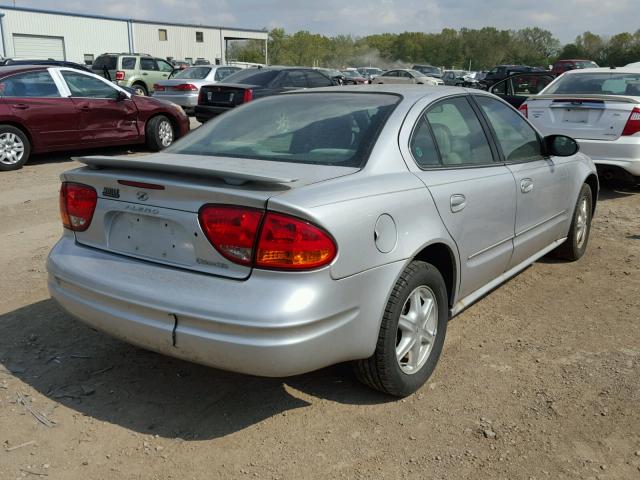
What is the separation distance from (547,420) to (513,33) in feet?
308

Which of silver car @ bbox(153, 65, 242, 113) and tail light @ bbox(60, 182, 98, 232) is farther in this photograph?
silver car @ bbox(153, 65, 242, 113)

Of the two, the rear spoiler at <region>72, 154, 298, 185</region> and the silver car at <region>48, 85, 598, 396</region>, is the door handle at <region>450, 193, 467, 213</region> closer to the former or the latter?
the silver car at <region>48, 85, 598, 396</region>

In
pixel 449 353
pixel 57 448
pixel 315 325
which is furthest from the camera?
pixel 449 353

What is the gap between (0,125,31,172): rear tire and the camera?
945cm

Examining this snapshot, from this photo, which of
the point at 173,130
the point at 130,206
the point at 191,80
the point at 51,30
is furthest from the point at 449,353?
the point at 51,30

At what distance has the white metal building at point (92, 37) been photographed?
4141 centimetres

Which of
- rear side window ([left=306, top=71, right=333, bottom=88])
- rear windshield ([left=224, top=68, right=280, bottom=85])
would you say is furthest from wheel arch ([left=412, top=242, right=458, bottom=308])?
rear side window ([left=306, top=71, right=333, bottom=88])

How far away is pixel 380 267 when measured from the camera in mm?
2826

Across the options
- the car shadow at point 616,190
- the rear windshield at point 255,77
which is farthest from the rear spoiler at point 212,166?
the rear windshield at point 255,77

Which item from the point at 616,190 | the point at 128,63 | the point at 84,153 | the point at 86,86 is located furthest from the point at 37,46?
the point at 616,190

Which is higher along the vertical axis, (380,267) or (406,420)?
(380,267)

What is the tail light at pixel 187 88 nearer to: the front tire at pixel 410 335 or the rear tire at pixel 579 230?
the rear tire at pixel 579 230

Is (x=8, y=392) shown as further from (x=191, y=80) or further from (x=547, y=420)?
(x=191, y=80)

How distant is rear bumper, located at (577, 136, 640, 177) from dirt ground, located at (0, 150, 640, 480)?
12.1 ft
